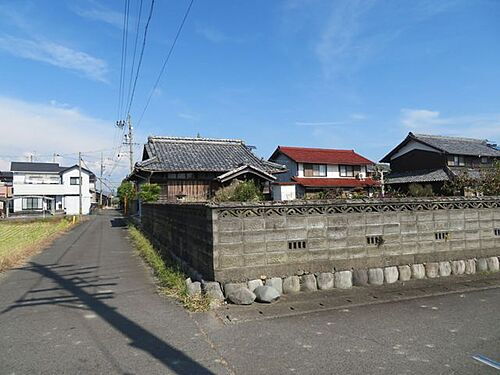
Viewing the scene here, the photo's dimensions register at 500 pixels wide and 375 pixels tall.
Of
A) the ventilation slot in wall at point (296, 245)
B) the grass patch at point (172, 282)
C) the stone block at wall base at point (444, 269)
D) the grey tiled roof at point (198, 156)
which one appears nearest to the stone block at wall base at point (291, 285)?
the ventilation slot in wall at point (296, 245)

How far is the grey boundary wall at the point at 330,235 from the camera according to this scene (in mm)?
6551

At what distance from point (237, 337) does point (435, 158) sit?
3596cm

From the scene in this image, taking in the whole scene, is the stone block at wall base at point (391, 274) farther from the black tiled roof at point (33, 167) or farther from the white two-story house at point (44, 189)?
the black tiled roof at point (33, 167)

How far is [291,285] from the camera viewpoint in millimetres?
6770

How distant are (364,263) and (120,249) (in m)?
10.2

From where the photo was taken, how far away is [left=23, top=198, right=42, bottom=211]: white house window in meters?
49.2

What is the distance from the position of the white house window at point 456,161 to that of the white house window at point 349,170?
28.8 feet

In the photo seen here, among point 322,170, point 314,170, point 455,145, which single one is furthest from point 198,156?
point 455,145

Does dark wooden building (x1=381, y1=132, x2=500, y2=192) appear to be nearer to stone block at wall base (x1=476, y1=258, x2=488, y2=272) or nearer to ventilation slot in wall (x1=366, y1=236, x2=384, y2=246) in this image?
stone block at wall base (x1=476, y1=258, x2=488, y2=272)

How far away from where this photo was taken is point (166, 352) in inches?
169

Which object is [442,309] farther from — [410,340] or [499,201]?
[499,201]

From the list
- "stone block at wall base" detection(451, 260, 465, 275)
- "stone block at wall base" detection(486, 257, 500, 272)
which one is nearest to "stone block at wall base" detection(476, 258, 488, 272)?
Result: "stone block at wall base" detection(486, 257, 500, 272)

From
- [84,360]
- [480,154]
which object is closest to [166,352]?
[84,360]

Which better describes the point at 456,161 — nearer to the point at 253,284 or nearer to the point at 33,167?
the point at 253,284
